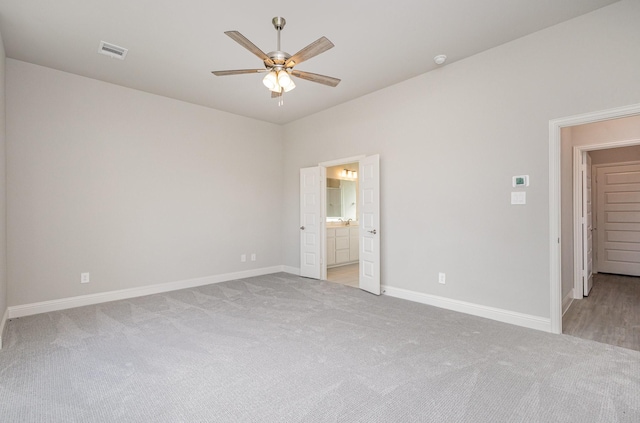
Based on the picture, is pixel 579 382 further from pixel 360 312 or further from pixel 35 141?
pixel 35 141

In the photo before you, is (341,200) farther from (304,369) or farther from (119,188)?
(304,369)

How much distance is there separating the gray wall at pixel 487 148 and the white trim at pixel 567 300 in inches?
37.5

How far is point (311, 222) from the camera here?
567 centimetres

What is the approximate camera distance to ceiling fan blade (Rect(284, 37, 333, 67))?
2.18 meters

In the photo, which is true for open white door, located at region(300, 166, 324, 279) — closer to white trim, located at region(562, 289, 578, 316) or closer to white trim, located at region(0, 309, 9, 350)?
white trim, located at region(562, 289, 578, 316)

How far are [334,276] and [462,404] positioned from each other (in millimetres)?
3993

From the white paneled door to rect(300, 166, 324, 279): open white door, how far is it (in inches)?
218

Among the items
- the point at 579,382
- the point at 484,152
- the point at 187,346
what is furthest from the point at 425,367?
the point at 484,152

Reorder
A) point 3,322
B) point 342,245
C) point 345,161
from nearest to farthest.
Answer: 1. point 3,322
2. point 345,161
3. point 342,245

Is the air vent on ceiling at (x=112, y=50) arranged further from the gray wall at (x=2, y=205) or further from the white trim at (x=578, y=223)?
the white trim at (x=578, y=223)

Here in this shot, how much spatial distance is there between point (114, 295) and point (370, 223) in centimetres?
379

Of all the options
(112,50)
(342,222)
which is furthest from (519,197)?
(112,50)

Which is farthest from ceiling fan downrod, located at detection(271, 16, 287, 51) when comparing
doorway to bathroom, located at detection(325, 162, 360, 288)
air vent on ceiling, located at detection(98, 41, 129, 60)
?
doorway to bathroom, located at detection(325, 162, 360, 288)

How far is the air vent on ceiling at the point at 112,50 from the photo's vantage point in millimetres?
3291
